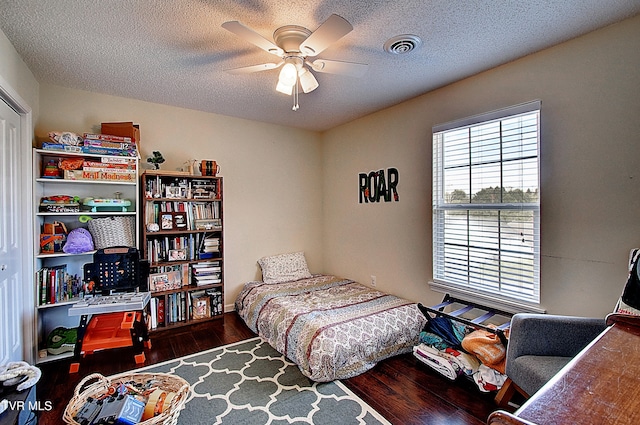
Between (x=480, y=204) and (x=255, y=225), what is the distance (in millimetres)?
2639

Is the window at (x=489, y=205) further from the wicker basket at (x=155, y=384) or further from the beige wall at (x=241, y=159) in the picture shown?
the wicker basket at (x=155, y=384)

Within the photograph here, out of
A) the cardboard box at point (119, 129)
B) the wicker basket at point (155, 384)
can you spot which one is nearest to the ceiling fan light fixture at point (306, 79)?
→ the cardboard box at point (119, 129)

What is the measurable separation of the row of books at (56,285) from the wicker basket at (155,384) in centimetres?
144

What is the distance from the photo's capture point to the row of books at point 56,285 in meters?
2.50

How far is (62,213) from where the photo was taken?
101 inches

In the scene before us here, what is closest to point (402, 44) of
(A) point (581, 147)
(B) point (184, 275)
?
(A) point (581, 147)

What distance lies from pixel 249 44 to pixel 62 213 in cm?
213

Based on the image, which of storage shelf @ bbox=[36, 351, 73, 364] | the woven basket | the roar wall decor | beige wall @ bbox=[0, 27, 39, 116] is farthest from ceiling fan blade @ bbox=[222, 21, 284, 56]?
storage shelf @ bbox=[36, 351, 73, 364]

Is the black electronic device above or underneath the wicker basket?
above

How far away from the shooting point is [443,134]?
2.90m

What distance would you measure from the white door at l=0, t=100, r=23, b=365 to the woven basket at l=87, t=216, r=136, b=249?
496 mm

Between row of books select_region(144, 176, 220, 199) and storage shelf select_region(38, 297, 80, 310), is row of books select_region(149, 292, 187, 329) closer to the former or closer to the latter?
storage shelf select_region(38, 297, 80, 310)

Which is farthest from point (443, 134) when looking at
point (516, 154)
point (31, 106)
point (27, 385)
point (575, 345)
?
point (31, 106)

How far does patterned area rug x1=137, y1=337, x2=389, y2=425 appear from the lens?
186cm
